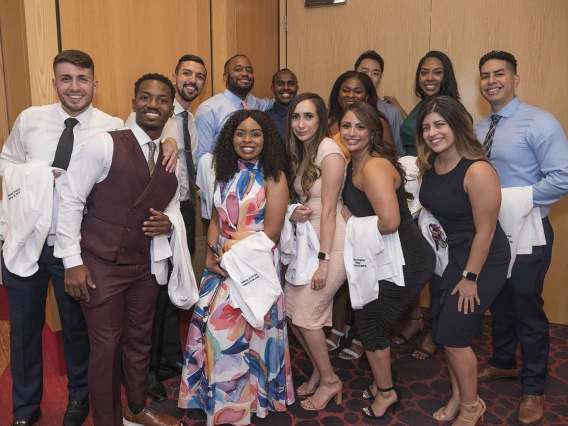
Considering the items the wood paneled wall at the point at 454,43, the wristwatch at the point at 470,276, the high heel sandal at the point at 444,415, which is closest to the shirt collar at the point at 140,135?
the wristwatch at the point at 470,276

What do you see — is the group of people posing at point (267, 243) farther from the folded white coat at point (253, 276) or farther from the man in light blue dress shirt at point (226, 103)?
the man in light blue dress shirt at point (226, 103)

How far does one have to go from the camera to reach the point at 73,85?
2.36 metres

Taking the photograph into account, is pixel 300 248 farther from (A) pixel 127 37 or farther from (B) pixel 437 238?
(A) pixel 127 37

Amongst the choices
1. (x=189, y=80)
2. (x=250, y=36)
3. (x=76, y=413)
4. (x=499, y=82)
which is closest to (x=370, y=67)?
(x=250, y=36)

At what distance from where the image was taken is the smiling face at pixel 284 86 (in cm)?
392

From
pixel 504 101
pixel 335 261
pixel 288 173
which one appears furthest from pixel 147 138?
pixel 504 101

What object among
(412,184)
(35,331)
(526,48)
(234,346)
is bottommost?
(234,346)

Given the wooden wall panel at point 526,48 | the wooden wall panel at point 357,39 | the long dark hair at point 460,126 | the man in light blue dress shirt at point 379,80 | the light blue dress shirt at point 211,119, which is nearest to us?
the long dark hair at point 460,126

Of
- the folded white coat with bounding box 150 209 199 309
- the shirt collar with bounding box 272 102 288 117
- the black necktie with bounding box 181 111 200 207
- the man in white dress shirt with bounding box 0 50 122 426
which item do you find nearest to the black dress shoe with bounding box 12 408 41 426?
the man in white dress shirt with bounding box 0 50 122 426

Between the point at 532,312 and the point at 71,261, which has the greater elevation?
the point at 71,261

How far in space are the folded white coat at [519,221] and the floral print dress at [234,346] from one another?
1236 millimetres

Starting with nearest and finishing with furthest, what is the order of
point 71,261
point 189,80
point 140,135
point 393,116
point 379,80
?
point 71,261
point 140,135
point 189,80
point 393,116
point 379,80

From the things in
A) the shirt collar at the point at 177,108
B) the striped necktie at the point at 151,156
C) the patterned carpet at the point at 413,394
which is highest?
the shirt collar at the point at 177,108

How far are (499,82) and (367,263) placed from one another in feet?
4.26
